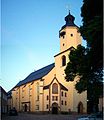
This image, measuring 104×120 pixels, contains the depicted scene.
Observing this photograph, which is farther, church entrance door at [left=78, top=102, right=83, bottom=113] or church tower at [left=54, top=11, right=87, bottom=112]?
church entrance door at [left=78, top=102, right=83, bottom=113]

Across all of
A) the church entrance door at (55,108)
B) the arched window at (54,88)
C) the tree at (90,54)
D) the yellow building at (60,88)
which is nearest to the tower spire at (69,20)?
the yellow building at (60,88)

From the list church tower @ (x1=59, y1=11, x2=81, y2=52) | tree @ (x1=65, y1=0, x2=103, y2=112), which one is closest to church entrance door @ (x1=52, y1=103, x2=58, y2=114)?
church tower @ (x1=59, y1=11, x2=81, y2=52)

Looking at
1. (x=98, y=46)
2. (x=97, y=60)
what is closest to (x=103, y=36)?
(x=98, y=46)

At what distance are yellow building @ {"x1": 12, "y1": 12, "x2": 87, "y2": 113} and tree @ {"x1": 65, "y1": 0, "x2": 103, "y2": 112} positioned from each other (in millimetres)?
41290

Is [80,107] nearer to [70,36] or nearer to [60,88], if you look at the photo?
[60,88]

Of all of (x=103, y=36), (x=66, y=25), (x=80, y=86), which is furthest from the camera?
(x=66, y=25)

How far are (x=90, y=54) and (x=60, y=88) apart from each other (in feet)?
158

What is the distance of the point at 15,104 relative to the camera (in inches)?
3698

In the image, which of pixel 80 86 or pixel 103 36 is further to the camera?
pixel 80 86

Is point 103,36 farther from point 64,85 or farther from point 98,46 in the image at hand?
point 64,85

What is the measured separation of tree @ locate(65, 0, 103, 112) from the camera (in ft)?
58.2

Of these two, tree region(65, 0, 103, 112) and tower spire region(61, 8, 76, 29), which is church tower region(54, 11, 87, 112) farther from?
tree region(65, 0, 103, 112)

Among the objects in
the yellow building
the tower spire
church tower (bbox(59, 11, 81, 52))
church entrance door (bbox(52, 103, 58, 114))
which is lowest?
church entrance door (bbox(52, 103, 58, 114))

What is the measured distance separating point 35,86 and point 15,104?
20479mm
